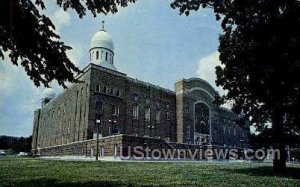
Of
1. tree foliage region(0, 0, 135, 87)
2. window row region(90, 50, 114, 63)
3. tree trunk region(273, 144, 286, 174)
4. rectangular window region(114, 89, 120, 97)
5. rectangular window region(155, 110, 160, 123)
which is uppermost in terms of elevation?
window row region(90, 50, 114, 63)

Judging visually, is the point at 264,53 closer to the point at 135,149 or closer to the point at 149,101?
the point at 135,149

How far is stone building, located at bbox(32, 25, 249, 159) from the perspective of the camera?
4641cm

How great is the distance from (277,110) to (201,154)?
31.0 meters

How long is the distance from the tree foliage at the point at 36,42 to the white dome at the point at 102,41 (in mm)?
52197

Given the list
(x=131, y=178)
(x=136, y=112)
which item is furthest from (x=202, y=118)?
(x=131, y=178)

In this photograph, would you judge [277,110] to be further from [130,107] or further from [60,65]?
[130,107]

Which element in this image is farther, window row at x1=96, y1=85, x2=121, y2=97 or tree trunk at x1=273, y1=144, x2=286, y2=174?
window row at x1=96, y1=85, x2=121, y2=97

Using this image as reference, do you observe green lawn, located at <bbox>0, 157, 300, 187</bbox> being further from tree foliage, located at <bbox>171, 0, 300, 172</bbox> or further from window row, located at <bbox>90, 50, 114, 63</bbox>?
window row, located at <bbox>90, 50, 114, 63</bbox>

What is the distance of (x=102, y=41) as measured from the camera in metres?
62.5

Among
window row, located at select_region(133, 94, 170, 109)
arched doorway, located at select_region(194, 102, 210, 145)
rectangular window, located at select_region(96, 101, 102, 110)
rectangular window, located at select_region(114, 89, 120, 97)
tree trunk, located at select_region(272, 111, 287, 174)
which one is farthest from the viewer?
arched doorway, located at select_region(194, 102, 210, 145)

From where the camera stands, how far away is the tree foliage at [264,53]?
15953 millimetres

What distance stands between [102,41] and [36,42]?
53783 millimetres

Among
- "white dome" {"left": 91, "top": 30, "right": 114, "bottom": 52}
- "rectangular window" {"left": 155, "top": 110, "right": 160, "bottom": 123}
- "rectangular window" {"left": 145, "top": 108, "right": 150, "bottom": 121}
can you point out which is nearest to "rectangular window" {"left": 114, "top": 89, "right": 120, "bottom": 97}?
"rectangular window" {"left": 145, "top": 108, "right": 150, "bottom": 121}

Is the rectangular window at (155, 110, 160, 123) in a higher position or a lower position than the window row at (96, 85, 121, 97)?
lower
